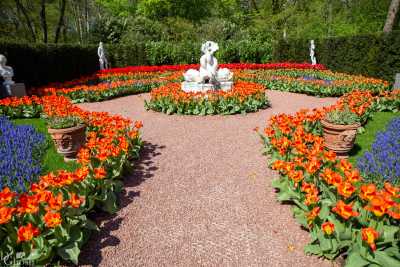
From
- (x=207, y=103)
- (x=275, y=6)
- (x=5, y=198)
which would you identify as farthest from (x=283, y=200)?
(x=275, y=6)

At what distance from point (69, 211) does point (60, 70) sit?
16076 millimetres

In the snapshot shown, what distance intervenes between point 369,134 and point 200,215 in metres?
5.01

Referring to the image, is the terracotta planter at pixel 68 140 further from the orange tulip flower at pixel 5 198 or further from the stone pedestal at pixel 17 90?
the stone pedestal at pixel 17 90

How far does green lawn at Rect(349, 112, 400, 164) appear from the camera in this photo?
18.1ft

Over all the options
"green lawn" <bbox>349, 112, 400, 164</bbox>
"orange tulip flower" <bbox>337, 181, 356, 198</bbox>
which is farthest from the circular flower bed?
"orange tulip flower" <bbox>337, 181, 356, 198</bbox>

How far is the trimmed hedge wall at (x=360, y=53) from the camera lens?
1317 cm

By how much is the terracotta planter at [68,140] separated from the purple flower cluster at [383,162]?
16.3 feet

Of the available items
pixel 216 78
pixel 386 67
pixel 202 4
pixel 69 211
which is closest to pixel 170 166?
pixel 69 211

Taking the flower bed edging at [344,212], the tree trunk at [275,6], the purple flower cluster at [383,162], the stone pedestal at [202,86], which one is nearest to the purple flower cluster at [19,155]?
the flower bed edging at [344,212]

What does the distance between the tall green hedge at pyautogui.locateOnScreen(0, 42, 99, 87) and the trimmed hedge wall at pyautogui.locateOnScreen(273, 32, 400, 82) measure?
16.7m

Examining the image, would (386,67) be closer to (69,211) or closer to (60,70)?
(69,211)

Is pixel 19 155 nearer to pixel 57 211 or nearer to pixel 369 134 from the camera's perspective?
pixel 57 211

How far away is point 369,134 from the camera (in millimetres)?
6617

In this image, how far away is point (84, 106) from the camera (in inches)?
430
